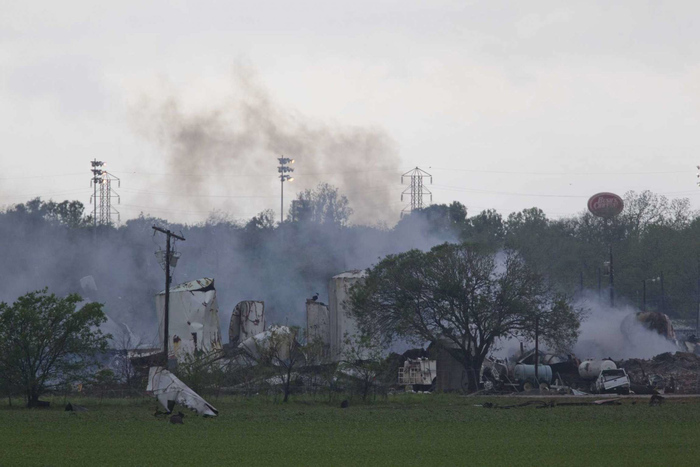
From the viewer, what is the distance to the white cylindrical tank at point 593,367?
51.2 m

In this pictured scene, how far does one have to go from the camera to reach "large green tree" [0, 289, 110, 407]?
34.9 m

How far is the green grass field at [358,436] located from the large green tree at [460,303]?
527 inches

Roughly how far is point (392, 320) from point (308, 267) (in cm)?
4239

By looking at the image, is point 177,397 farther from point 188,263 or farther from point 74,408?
point 188,263

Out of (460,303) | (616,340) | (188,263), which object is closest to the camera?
(460,303)

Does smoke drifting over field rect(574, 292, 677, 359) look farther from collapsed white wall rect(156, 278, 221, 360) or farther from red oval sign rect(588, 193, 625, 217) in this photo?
collapsed white wall rect(156, 278, 221, 360)

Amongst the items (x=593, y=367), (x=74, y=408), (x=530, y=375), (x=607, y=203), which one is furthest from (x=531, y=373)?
(x=607, y=203)

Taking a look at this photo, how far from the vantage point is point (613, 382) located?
4528cm

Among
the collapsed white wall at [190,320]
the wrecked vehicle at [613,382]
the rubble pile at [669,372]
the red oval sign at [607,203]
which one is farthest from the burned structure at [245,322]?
the red oval sign at [607,203]

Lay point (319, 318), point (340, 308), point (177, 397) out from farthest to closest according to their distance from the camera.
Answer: point (319, 318) → point (340, 308) → point (177, 397)

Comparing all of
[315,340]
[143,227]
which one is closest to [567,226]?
[143,227]

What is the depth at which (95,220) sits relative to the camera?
102 meters

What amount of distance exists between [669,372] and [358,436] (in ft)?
103

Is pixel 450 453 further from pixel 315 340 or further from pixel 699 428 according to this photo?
pixel 315 340
